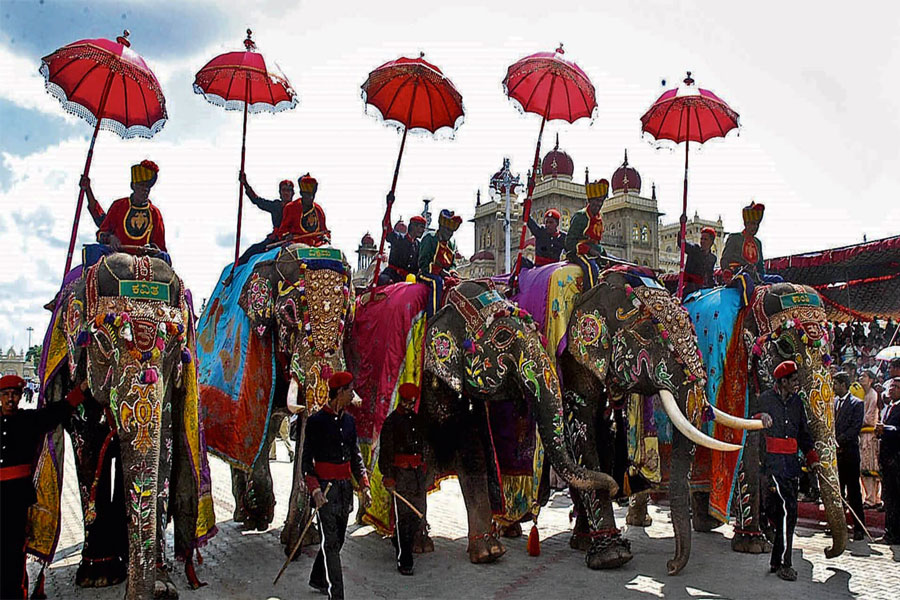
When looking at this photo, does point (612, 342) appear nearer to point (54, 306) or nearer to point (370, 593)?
point (370, 593)

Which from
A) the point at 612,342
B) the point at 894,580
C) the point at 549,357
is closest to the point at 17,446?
the point at 549,357

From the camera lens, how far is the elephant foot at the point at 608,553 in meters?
7.64

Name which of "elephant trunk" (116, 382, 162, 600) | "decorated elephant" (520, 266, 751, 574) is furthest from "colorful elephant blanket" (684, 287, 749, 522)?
"elephant trunk" (116, 382, 162, 600)

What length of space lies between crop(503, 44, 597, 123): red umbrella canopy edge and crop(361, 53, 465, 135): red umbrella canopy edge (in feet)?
2.61

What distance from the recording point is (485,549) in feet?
26.0

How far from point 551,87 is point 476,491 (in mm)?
5217

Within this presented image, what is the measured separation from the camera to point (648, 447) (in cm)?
885

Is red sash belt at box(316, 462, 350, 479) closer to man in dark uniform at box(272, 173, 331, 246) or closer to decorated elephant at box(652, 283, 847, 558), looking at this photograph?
man in dark uniform at box(272, 173, 331, 246)

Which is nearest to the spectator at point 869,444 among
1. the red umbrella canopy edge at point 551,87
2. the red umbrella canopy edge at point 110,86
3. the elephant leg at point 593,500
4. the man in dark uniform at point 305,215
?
the elephant leg at point 593,500

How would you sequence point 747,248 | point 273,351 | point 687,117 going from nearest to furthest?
point 273,351 < point 747,248 < point 687,117

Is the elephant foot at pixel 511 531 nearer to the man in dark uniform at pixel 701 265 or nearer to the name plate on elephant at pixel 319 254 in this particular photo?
the name plate on elephant at pixel 319 254

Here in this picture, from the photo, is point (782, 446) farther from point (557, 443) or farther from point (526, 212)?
point (526, 212)

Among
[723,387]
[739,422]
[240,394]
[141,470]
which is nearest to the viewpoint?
[141,470]

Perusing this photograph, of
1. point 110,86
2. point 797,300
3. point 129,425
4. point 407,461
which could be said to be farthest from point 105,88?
point 797,300
